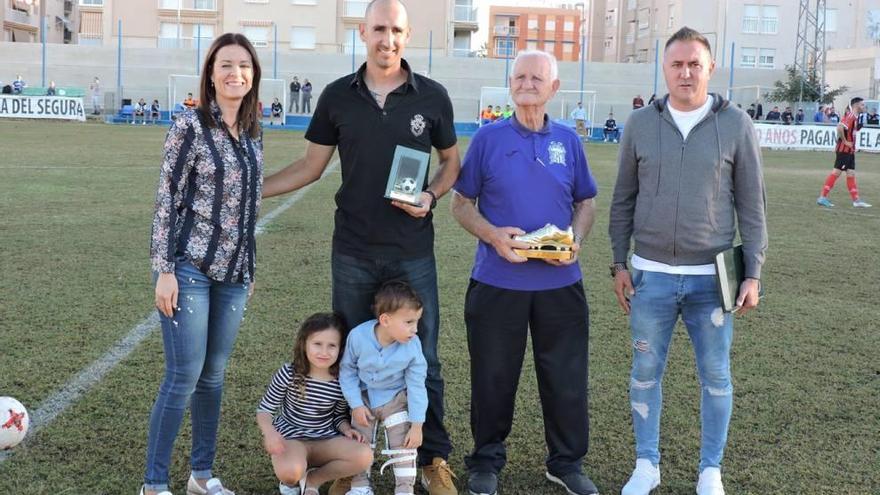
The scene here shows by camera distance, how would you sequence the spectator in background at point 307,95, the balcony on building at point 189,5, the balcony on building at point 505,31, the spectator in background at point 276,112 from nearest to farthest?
1. the spectator in background at point 276,112
2. the spectator in background at point 307,95
3. the balcony on building at point 189,5
4. the balcony on building at point 505,31

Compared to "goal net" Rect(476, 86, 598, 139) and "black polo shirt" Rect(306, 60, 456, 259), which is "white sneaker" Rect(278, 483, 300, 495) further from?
"goal net" Rect(476, 86, 598, 139)

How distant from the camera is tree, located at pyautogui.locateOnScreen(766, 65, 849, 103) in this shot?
42.9 meters

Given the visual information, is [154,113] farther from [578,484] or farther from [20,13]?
[578,484]

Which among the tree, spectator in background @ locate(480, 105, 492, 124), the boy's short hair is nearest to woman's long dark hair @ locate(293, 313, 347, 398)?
the boy's short hair

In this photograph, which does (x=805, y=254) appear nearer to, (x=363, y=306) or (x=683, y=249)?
(x=683, y=249)

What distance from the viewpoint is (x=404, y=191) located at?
3.53 meters

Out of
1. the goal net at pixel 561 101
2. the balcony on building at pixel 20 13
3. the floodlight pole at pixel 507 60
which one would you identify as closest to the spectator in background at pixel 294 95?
the goal net at pixel 561 101

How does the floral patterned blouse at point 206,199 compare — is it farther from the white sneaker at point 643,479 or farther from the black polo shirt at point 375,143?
the white sneaker at point 643,479

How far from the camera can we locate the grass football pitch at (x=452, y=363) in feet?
13.1

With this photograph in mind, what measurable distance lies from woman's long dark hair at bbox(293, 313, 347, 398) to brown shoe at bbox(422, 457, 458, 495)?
568 millimetres

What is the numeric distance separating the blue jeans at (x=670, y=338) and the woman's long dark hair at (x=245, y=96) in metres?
1.69

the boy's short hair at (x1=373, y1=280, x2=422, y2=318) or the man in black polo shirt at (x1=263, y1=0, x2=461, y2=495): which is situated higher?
the man in black polo shirt at (x1=263, y1=0, x2=461, y2=495)

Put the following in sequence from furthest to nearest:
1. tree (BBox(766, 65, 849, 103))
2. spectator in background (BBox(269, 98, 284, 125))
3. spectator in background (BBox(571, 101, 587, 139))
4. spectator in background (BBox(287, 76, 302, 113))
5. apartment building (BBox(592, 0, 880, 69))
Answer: apartment building (BBox(592, 0, 880, 69)), tree (BBox(766, 65, 849, 103)), spectator in background (BBox(287, 76, 302, 113)), spectator in background (BBox(269, 98, 284, 125)), spectator in background (BBox(571, 101, 587, 139))

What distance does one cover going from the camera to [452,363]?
550cm
